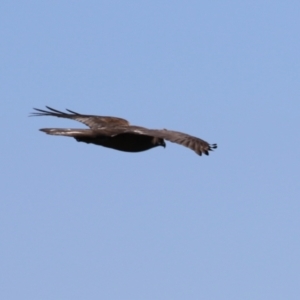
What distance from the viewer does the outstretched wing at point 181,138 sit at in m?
24.5

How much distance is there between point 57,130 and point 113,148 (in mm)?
1396

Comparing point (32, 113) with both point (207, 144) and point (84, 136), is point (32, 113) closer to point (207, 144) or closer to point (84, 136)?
point (84, 136)

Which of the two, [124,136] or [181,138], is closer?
[181,138]

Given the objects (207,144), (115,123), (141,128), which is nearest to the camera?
(207,144)

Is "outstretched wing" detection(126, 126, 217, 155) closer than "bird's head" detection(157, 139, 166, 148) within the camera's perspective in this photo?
Yes

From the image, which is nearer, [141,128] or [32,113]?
[141,128]

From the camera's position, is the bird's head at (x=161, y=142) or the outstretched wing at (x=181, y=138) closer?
the outstretched wing at (x=181, y=138)

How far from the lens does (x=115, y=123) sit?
2897 cm

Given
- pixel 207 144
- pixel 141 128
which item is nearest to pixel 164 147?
pixel 141 128

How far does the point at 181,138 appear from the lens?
25.3m

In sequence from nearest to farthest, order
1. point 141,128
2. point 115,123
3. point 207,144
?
point 207,144, point 141,128, point 115,123

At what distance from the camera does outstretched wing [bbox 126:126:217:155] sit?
965 inches

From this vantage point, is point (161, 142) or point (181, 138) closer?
point (181, 138)

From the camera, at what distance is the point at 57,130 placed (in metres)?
27.4
